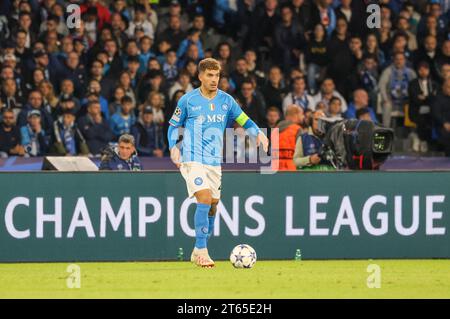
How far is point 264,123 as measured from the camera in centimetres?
1883

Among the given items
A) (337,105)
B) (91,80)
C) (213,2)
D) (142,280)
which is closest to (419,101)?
(337,105)

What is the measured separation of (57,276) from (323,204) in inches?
132

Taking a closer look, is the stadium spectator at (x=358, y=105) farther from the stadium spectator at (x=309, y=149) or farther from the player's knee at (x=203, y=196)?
the player's knee at (x=203, y=196)

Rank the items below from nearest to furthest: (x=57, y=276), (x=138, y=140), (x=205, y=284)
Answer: (x=205, y=284), (x=57, y=276), (x=138, y=140)

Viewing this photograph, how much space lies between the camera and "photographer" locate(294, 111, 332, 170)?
1549cm

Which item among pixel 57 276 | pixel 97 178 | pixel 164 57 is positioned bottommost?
pixel 57 276

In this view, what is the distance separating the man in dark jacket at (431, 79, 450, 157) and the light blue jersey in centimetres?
765

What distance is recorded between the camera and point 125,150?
15.3 metres

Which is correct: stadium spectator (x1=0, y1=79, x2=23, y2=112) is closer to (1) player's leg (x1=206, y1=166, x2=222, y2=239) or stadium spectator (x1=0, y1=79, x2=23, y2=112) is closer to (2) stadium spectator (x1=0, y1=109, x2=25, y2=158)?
(2) stadium spectator (x1=0, y1=109, x2=25, y2=158)

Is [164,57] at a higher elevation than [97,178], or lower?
higher

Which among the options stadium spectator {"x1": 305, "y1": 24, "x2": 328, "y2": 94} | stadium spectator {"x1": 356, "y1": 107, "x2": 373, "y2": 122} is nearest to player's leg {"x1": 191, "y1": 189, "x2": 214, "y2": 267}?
stadium spectator {"x1": 356, "y1": 107, "x2": 373, "y2": 122}

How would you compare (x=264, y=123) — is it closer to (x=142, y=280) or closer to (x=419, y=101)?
(x=419, y=101)

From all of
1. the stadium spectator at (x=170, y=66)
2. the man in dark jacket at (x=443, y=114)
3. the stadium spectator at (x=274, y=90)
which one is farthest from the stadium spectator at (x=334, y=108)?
the stadium spectator at (x=170, y=66)

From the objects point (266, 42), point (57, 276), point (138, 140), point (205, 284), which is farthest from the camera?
point (266, 42)
